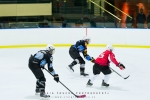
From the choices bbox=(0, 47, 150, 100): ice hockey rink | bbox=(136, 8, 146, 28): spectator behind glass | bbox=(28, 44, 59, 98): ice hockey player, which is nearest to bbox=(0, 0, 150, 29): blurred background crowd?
bbox=(136, 8, 146, 28): spectator behind glass

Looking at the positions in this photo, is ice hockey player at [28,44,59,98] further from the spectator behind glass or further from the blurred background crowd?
the spectator behind glass

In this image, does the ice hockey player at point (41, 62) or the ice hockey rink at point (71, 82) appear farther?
the ice hockey rink at point (71, 82)

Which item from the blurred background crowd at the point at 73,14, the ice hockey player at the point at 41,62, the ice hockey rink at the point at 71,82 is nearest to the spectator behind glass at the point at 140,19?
the blurred background crowd at the point at 73,14

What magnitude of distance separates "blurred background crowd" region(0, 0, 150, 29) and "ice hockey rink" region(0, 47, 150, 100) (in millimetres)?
2665

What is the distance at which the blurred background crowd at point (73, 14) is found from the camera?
12.5 metres

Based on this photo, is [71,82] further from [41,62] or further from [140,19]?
[140,19]

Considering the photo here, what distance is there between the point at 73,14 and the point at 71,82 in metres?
6.73

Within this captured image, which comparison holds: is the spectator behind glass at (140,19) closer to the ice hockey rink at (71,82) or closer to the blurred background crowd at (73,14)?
the blurred background crowd at (73,14)

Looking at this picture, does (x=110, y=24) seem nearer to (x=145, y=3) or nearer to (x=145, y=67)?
(x=145, y=3)

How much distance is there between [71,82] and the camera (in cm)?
687

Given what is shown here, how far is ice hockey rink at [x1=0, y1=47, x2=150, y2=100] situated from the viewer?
19.4ft

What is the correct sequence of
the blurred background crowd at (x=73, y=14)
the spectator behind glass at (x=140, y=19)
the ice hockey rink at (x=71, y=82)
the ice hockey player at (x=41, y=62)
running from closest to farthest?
the ice hockey player at (x=41, y=62), the ice hockey rink at (x=71, y=82), the spectator behind glass at (x=140, y=19), the blurred background crowd at (x=73, y=14)

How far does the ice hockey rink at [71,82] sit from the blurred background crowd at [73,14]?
2.66 meters

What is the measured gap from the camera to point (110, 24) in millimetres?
12438
